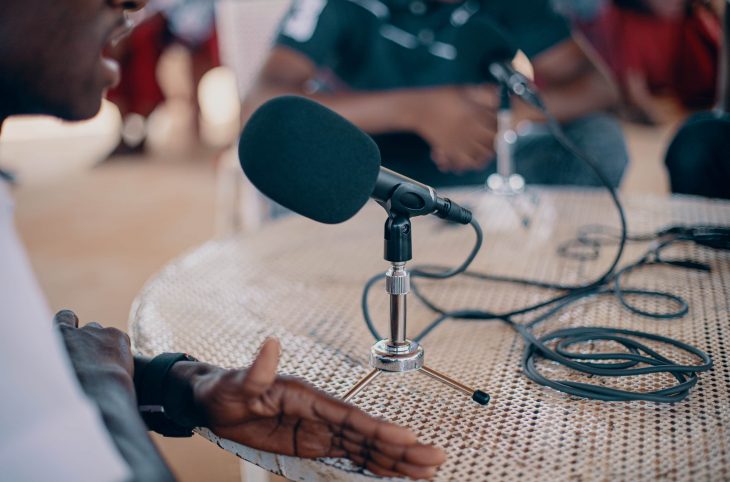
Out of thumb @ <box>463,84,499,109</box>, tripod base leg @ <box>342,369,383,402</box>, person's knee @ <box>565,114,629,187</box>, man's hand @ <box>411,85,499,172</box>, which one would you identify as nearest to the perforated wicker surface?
tripod base leg @ <box>342,369,383,402</box>

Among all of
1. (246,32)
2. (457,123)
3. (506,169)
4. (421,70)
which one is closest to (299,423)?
(506,169)

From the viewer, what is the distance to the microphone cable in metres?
0.63

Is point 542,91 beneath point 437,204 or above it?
above

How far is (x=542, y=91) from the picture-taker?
1.74 m

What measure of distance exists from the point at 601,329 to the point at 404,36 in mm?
1085

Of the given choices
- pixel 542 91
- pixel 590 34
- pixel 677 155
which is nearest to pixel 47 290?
pixel 542 91

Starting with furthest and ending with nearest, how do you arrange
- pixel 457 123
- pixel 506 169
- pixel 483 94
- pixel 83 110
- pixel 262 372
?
1. pixel 483 94
2. pixel 457 123
3. pixel 506 169
4. pixel 83 110
5. pixel 262 372

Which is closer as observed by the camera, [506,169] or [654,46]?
[506,169]

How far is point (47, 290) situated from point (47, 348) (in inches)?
82.5

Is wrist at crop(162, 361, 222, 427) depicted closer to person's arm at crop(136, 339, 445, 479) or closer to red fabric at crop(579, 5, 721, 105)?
person's arm at crop(136, 339, 445, 479)

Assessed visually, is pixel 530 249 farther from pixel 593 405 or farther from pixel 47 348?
pixel 47 348

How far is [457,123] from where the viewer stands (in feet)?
4.56

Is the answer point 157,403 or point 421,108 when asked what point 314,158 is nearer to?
point 157,403

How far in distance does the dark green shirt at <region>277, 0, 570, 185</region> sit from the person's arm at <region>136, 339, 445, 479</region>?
116 cm
